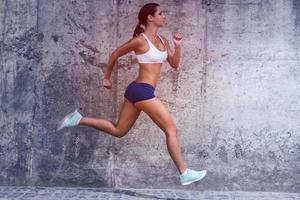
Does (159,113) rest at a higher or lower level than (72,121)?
higher

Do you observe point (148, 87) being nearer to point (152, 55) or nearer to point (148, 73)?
point (148, 73)

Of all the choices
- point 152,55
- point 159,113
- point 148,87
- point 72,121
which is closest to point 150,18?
point 152,55

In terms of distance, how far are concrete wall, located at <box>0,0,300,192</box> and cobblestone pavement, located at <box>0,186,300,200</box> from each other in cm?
14

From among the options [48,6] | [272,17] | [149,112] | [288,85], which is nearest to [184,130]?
[149,112]

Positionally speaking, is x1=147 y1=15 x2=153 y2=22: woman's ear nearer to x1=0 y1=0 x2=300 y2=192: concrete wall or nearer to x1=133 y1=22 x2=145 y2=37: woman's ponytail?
x1=133 y1=22 x2=145 y2=37: woman's ponytail

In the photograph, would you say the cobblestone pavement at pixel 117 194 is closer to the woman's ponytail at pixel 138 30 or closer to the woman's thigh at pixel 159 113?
the woman's thigh at pixel 159 113

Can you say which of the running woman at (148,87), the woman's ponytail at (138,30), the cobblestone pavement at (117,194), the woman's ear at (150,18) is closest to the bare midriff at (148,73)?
the running woman at (148,87)

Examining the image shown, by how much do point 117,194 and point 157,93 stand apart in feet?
4.71

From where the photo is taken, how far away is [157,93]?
6480 mm

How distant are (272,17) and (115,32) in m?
2.11

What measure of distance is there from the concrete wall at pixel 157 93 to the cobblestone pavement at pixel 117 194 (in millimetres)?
137

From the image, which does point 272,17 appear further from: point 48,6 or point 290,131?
point 48,6

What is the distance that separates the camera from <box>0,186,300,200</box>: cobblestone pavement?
234 inches

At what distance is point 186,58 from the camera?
255 inches
